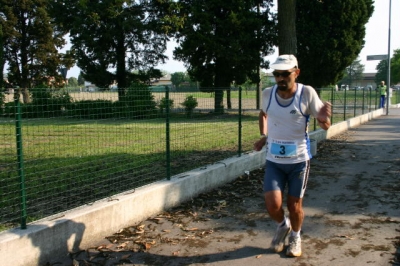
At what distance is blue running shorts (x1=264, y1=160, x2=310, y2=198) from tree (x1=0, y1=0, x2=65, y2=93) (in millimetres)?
34715


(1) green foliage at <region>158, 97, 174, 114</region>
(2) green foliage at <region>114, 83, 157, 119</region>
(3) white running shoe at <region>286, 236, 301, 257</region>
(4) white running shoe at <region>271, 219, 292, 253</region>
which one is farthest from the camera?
(1) green foliage at <region>158, 97, 174, 114</region>

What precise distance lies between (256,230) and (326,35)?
18374mm

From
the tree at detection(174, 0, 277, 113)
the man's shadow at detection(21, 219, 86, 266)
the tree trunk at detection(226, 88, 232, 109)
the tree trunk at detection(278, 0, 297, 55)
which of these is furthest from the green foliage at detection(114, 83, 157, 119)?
the tree at detection(174, 0, 277, 113)

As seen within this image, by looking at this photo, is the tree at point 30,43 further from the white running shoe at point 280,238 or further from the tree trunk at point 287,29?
the white running shoe at point 280,238

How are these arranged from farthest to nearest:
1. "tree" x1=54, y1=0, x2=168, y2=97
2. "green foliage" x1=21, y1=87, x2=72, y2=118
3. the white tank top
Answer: "tree" x1=54, y1=0, x2=168, y2=97 → "green foliage" x1=21, y1=87, x2=72, y2=118 → the white tank top

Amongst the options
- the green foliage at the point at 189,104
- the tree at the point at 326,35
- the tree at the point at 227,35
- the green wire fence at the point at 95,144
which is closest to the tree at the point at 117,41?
the tree at the point at 227,35

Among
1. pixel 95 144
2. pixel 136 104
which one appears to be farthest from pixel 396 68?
pixel 136 104

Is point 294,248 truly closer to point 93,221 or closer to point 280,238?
point 280,238

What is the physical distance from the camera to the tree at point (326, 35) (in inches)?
A: 834

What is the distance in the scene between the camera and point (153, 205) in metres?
5.41

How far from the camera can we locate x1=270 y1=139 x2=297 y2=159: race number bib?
392 centimetres

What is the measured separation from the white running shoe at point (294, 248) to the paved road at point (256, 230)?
0.17 ft

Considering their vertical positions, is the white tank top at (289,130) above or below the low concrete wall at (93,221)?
above

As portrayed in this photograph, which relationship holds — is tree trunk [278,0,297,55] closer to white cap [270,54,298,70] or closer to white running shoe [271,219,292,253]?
white cap [270,54,298,70]
